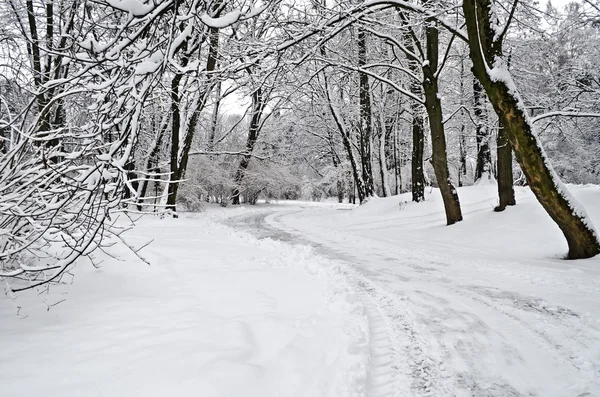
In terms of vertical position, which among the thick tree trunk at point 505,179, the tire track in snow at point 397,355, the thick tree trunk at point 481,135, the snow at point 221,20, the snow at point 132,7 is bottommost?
the tire track in snow at point 397,355

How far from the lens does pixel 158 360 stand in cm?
271

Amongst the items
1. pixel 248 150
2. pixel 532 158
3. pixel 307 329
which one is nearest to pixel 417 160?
pixel 532 158

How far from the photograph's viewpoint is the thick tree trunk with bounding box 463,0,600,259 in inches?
241

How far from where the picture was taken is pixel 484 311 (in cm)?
410

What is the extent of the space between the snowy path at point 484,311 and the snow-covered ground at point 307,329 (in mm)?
16

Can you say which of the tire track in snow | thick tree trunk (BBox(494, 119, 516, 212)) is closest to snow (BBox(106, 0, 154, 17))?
the tire track in snow

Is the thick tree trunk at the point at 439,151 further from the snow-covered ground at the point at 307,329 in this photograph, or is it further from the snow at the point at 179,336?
the snow at the point at 179,336

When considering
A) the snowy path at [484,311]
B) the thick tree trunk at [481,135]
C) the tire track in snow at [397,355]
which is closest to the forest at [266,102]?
the thick tree trunk at [481,135]

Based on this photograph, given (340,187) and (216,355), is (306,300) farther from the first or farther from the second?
(340,187)

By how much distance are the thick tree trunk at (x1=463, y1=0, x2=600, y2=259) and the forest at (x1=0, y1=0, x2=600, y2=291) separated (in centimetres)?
2

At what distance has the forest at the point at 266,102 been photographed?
2590 mm

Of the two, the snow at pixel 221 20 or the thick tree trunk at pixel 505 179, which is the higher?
the snow at pixel 221 20

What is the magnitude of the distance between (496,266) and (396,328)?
343 cm

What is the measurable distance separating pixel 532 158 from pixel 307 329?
5189mm
